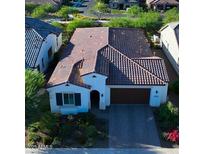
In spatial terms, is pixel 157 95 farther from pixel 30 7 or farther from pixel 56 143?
pixel 30 7

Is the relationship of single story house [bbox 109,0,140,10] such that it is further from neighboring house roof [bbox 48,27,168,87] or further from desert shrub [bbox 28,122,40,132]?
desert shrub [bbox 28,122,40,132]

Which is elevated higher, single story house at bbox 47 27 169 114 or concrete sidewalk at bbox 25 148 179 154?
single story house at bbox 47 27 169 114

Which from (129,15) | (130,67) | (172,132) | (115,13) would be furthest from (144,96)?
(115,13)

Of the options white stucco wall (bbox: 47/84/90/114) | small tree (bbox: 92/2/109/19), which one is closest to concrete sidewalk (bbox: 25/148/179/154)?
white stucco wall (bbox: 47/84/90/114)

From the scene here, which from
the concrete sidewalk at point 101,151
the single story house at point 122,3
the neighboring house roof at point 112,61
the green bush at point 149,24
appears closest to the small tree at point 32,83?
the neighboring house roof at point 112,61

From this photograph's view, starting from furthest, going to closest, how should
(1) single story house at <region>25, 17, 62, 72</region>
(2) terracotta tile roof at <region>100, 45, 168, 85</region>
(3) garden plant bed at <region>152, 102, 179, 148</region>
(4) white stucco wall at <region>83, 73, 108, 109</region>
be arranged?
1. (1) single story house at <region>25, 17, 62, 72</region>
2. (2) terracotta tile roof at <region>100, 45, 168, 85</region>
3. (4) white stucco wall at <region>83, 73, 108, 109</region>
4. (3) garden plant bed at <region>152, 102, 179, 148</region>

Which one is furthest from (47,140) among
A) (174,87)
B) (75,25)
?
(75,25)

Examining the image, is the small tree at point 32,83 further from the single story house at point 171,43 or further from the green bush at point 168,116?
the single story house at point 171,43
